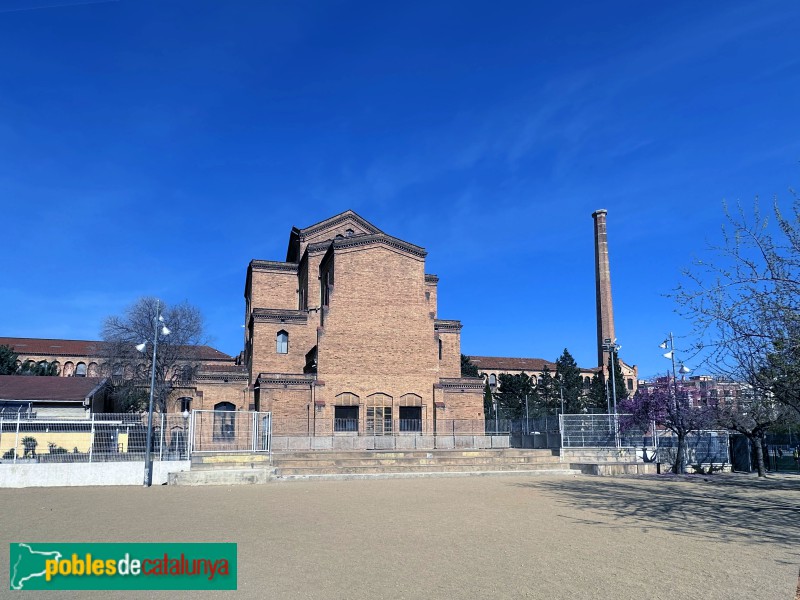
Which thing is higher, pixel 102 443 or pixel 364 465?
pixel 102 443

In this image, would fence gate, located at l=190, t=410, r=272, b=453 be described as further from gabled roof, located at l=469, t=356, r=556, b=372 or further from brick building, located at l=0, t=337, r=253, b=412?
gabled roof, located at l=469, t=356, r=556, b=372

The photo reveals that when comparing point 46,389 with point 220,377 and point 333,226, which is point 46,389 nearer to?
point 220,377

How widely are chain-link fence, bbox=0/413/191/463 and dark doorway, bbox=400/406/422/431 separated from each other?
18.3 metres

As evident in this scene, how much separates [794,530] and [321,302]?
35.3 m

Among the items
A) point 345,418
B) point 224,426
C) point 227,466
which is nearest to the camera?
point 227,466

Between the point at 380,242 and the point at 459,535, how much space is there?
32657mm

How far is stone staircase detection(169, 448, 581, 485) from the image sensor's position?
74.4ft

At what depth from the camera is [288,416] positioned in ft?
125

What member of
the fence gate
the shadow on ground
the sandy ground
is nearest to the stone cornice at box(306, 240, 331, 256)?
the fence gate

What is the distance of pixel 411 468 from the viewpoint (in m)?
26.6

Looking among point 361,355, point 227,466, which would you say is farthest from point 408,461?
point 361,355

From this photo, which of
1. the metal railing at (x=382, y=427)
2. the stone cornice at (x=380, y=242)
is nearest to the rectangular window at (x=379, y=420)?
the metal railing at (x=382, y=427)

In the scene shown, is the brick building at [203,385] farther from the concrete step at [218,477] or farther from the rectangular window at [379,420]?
the concrete step at [218,477]

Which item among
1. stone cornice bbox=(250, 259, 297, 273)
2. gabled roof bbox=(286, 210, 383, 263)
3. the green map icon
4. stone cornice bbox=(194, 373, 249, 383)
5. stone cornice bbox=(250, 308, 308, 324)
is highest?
gabled roof bbox=(286, 210, 383, 263)
